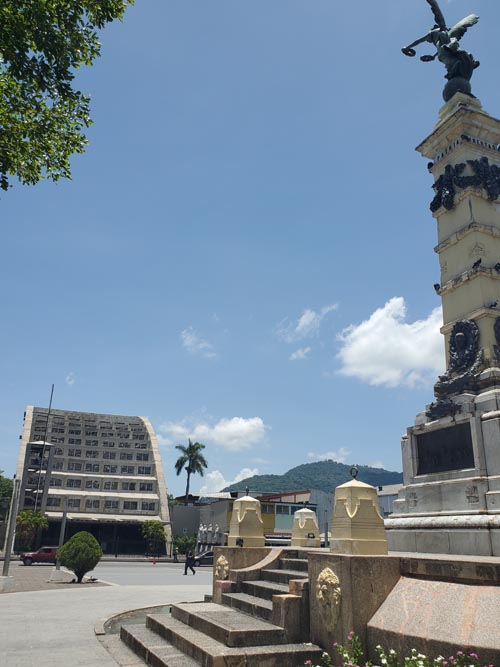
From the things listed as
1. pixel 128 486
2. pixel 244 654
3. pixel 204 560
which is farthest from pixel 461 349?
pixel 128 486

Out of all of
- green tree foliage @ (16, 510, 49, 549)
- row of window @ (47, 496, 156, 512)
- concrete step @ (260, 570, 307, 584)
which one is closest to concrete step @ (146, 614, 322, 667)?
concrete step @ (260, 570, 307, 584)

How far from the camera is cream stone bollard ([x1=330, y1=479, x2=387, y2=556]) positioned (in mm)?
8258

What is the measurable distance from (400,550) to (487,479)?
2.81 metres

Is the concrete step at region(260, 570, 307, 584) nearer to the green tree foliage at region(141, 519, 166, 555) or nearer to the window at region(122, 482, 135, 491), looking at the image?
the green tree foliage at region(141, 519, 166, 555)

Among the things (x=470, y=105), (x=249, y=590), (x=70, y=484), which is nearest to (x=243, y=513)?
(x=249, y=590)

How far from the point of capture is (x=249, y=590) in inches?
447

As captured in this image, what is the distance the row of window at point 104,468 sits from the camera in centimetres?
8219

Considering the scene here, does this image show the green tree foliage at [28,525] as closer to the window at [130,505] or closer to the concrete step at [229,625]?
the window at [130,505]

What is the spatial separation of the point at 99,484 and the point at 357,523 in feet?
258

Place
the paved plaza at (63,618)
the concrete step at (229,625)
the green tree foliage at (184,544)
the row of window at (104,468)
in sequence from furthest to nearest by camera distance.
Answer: the row of window at (104,468)
the green tree foliage at (184,544)
the paved plaza at (63,618)
the concrete step at (229,625)

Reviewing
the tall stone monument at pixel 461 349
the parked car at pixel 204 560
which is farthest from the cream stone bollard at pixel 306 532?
the parked car at pixel 204 560

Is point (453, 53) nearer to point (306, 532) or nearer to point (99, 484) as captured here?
point (306, 532)

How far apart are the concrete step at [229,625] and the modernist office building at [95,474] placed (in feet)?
209

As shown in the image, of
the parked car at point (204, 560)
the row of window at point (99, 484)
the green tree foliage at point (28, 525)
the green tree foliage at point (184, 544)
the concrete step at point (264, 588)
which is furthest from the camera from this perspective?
the row of window at point (99, 484)
